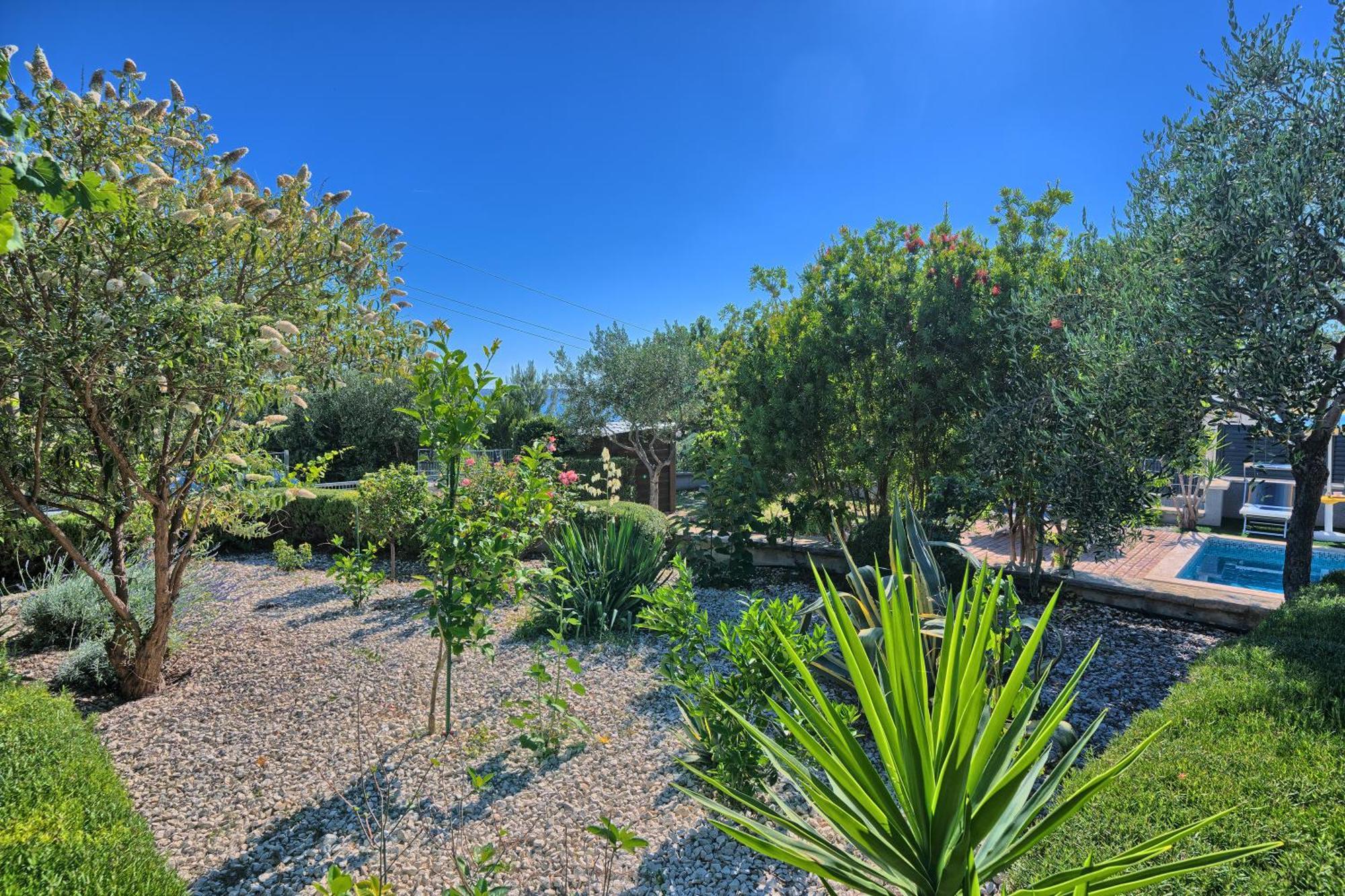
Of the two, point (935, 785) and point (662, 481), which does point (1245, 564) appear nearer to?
point (662, 481)

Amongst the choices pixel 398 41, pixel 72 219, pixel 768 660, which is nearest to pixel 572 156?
pixel 398 41

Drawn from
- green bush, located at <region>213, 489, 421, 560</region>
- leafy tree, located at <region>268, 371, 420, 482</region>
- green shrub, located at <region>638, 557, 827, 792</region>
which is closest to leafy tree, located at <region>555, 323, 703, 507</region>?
leafy tree, located at <region>268, 371, 420, 482</region>

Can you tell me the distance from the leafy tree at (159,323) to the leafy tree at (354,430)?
1495 centimetres

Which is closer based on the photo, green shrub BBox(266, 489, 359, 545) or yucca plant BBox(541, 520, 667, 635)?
yucca plant BBox(541, 520, 667, 635)

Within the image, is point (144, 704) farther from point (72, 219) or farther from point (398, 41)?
point (398, 41)

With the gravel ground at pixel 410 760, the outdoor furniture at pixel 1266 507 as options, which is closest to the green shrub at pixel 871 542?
the gravel ground at pixel 410 760

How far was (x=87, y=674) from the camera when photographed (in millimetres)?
3875

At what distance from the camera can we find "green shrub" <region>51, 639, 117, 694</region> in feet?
12.6

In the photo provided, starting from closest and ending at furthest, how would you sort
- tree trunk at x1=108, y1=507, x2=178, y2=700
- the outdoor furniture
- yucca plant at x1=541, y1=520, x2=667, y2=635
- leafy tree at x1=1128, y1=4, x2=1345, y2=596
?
tree trunk at x1=108, y1=507, x2=178, y2=700 < leafy tree at x1=1128, y1=4, x2=1345, y2=596 < yucca plant at x1=541, y1=520, x2=667, y2=635 < the outdoor furniture

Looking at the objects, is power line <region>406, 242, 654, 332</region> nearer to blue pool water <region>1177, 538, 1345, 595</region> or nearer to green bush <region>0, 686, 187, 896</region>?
blue pool water <region>1177, 538, 1345, 595</region>

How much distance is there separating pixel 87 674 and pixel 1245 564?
46.8 ft

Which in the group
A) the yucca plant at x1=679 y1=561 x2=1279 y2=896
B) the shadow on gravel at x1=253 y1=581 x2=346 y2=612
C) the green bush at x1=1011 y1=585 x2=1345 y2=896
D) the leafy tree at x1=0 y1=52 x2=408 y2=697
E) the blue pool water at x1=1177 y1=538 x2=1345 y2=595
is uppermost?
the leafy tree at x1=0 y1=52 x2=408 y2=697

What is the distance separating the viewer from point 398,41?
17.7 feet

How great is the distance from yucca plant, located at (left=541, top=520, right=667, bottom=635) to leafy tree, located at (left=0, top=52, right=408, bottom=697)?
215 cm
